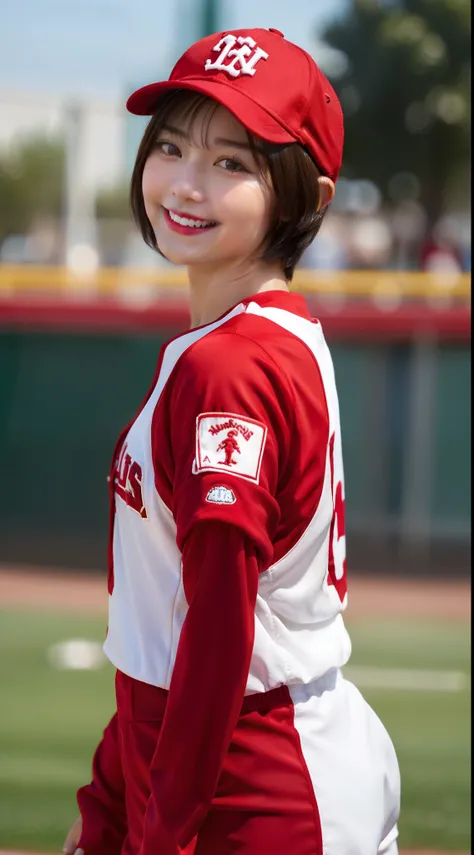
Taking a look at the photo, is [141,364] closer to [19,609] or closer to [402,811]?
[19,609]

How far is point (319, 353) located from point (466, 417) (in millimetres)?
10487

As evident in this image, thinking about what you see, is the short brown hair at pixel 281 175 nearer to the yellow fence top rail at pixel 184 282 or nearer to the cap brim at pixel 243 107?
the cap brim at pixel 243 107

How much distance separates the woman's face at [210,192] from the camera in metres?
1.48

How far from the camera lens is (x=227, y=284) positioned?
1.56 m

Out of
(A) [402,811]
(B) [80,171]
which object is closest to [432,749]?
(A) [402,811]

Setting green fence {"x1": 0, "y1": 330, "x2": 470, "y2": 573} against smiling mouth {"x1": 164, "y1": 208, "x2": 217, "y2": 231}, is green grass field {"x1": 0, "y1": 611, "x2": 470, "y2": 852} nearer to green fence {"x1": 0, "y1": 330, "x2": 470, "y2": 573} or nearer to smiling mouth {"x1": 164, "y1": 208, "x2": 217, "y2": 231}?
smiling mouth {"x1": 164, "y1": 208, "x2": 217, "y2": 231}

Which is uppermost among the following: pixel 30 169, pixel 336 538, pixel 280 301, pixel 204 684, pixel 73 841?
pixel 30 169

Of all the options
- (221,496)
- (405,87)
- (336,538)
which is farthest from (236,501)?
(405,87)

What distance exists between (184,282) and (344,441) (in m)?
2.41

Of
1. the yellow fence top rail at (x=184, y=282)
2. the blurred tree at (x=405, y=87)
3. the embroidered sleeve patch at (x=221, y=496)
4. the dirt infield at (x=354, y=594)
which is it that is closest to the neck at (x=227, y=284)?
the embroidered sleeve patch at (x=221, y=496)

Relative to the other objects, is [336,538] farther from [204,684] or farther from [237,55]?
[237,55]

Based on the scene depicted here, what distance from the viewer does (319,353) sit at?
1.50m

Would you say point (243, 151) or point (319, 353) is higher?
point (243, 151)

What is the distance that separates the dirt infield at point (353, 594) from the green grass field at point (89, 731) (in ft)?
3.62
